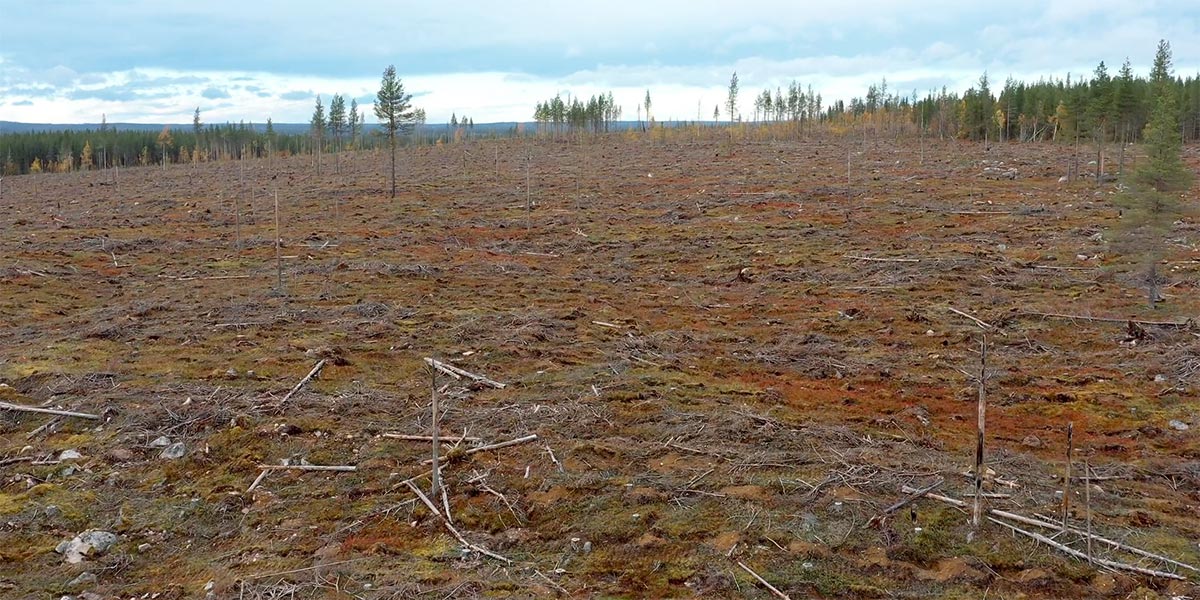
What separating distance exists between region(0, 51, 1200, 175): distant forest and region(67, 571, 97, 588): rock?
146 ft

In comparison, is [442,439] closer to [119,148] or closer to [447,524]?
[447,524]

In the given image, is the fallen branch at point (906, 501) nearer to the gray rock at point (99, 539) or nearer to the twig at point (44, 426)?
the gray rock at point (99, 539)

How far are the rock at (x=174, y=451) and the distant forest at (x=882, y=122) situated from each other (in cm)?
4323

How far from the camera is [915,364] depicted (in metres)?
11.3

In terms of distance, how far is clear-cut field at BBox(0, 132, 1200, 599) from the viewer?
224 inches

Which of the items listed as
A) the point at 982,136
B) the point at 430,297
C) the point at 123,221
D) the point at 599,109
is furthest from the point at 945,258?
the point at 599,109

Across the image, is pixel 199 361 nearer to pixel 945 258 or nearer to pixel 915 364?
pixel 915 364

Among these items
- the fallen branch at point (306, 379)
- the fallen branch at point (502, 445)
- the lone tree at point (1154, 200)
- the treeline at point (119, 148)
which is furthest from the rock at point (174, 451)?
the treeline at point (119, 148)

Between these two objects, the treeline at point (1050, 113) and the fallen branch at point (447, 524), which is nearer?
the fallen branch at point (447, 524)

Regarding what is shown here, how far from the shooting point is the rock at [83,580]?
5.46 meters

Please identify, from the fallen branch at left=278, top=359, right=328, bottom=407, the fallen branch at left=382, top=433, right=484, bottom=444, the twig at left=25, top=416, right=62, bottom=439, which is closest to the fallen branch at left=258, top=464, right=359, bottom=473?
the fallen branch at left=382, top=433, right=484, bottom=444

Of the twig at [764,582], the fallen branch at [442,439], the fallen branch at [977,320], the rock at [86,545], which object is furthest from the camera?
the fallen branch at [977,320]

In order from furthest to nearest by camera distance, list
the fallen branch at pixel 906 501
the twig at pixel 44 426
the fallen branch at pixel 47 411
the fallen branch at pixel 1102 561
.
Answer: the fallen branch at pixel 47 411
the twig at pixel 44 426
the fallen branch at pixel 906 501
the fallen branch at pixel 1102 561

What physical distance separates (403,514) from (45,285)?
1540 centimetres
